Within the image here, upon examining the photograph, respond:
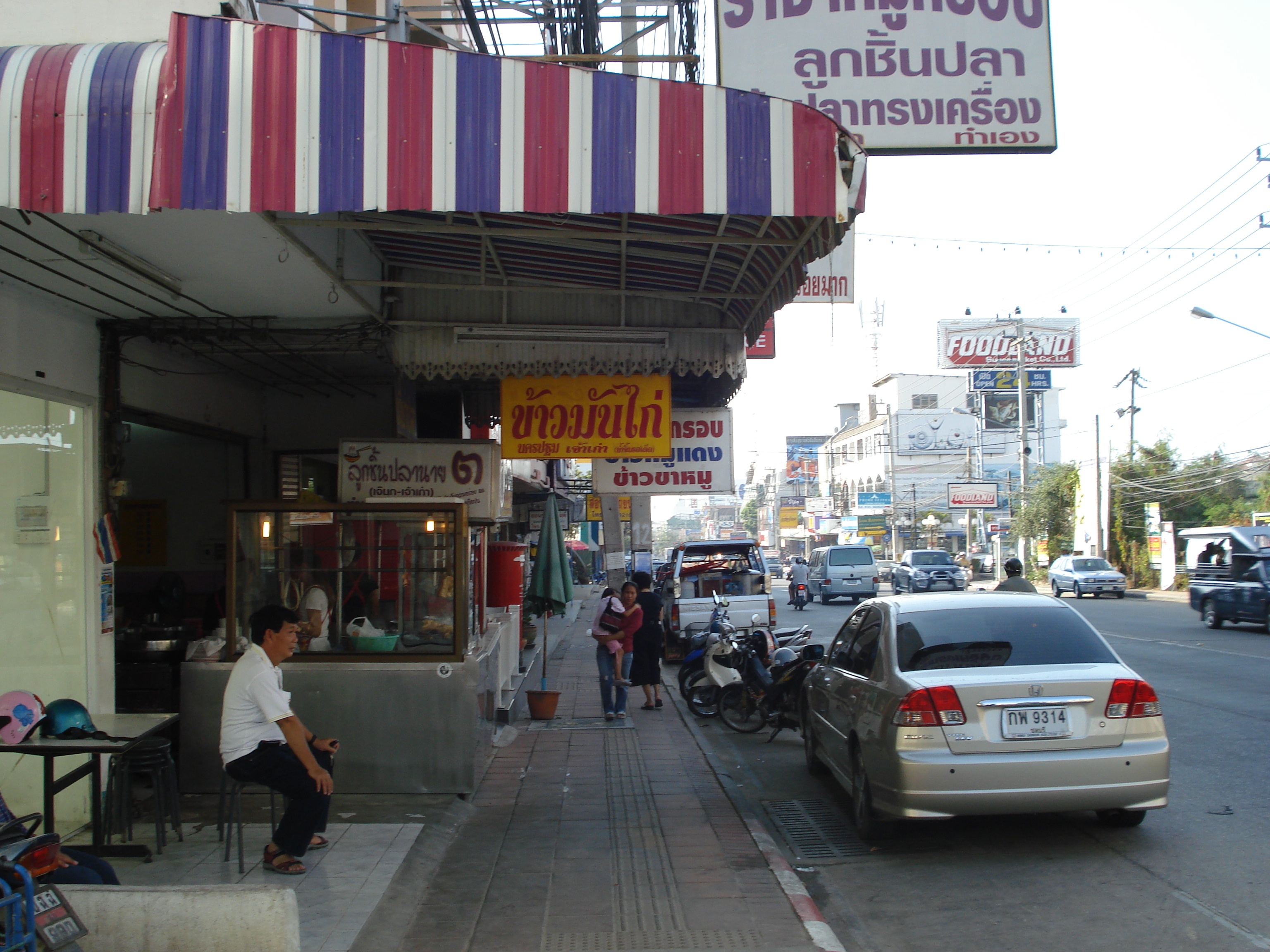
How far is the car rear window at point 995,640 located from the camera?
5957mm

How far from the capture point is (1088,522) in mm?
41844

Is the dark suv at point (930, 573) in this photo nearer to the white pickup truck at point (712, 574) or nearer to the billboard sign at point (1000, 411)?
the white pickup truck at point (712, 574)

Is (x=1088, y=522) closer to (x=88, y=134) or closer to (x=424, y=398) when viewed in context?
(x=424, y=398)

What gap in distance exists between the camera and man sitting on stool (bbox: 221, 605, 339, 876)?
17.1 ft

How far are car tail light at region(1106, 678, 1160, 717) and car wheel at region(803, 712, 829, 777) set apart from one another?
9.73ft

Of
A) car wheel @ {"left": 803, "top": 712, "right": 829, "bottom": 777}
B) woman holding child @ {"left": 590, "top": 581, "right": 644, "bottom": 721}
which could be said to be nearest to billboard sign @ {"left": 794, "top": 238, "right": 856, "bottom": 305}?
woman holding child @ {"left": 590, "top": 581, "right": 644, "bottom": 721}

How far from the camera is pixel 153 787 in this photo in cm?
587

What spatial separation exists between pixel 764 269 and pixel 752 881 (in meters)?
4.01

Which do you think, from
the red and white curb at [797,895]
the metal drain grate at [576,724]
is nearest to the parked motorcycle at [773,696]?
the metal drain grate at [576,724]

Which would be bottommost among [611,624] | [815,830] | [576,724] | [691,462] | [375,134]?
[576,724]

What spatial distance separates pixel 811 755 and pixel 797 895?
321 centimetres

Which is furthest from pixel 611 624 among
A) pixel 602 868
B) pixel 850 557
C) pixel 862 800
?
pixel 850 557

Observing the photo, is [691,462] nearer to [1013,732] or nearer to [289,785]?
[1013,732]

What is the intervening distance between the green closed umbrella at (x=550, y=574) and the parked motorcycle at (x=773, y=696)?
103 inches
